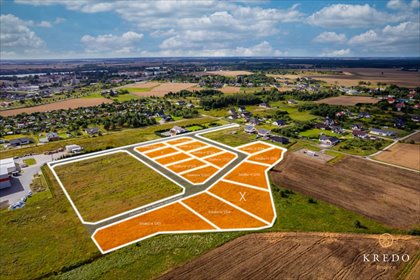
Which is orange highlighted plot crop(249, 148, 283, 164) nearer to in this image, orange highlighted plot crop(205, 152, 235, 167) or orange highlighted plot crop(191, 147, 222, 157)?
orange highlighted plot crop(205, 152, 235, 167)

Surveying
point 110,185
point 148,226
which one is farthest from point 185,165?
point 148,226

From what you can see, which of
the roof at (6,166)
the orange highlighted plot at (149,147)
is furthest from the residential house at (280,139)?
the roof at (6,166)

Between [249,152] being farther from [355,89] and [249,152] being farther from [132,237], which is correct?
[355,89]

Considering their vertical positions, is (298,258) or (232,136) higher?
(232,136)

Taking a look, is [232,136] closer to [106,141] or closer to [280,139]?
[280,139]

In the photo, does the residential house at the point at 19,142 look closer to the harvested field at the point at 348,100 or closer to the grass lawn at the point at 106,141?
the grass lawn at the point at 106,141
